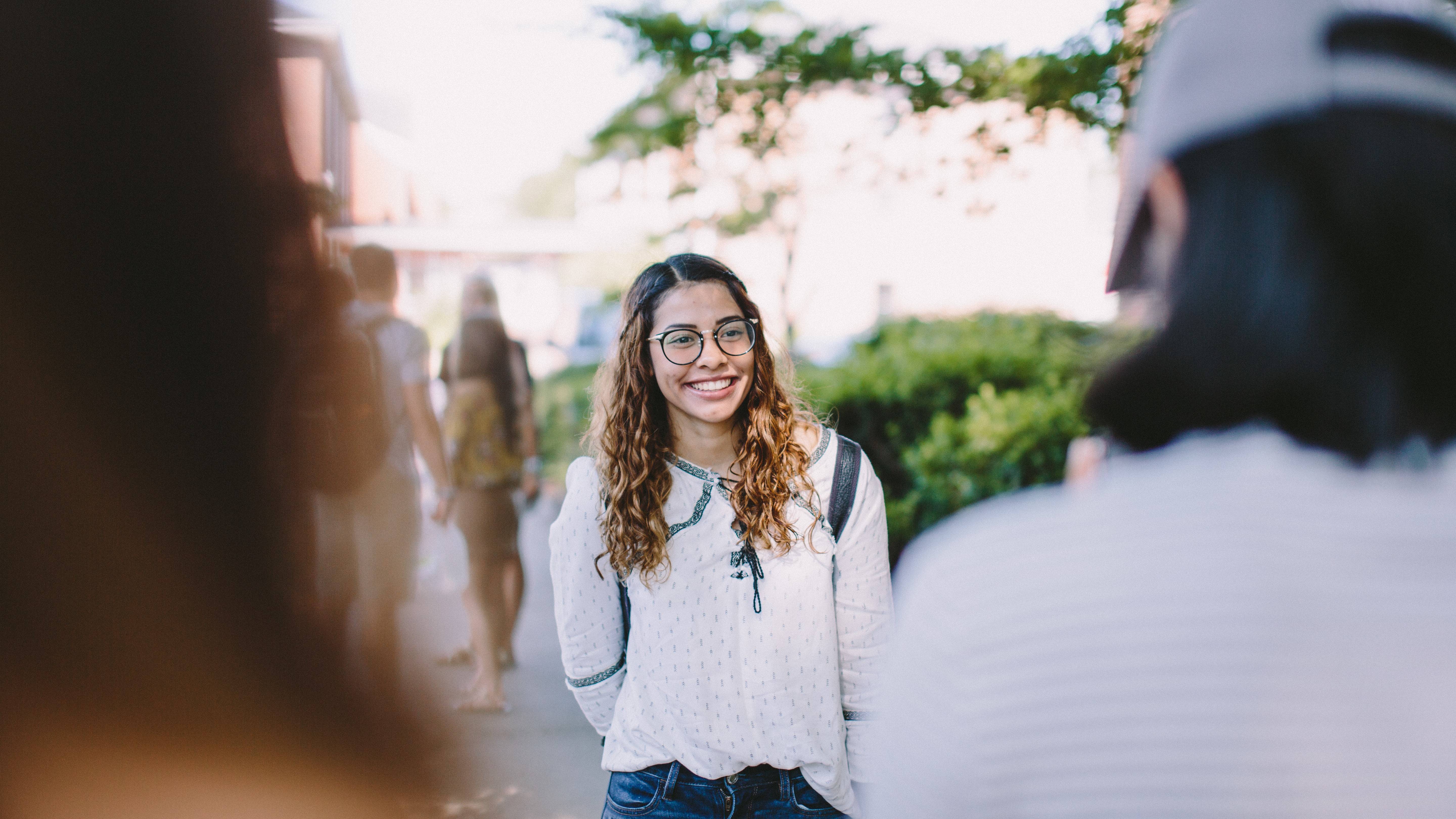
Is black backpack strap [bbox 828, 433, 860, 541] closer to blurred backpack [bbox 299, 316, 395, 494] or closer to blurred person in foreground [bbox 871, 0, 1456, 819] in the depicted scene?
blurred person in foreground [bbox 871, 0, 1456, 819]

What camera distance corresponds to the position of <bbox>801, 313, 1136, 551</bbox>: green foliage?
4.88m

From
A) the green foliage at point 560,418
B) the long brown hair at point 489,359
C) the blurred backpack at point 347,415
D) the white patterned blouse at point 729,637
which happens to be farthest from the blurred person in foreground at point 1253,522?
the green foliage at point 560,418

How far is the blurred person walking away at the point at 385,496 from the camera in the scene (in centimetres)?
375

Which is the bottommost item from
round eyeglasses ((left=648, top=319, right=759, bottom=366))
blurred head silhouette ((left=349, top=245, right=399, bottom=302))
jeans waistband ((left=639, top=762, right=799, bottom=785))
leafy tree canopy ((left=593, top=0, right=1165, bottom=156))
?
jeans waistband ((left=639, top=762, right=799, bottom=785))

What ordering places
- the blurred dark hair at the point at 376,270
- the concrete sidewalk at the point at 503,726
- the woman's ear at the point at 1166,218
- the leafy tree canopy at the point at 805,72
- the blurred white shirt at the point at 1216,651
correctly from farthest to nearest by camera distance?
the leafy tree canopy at the point at 805,72 < the blurred dark hair at the point at 376,270 < the concrete sidewalk at the point at 503,726 < the woman's ear at the point at 1166,218 < the blurred white shirt at the point at 1216,651

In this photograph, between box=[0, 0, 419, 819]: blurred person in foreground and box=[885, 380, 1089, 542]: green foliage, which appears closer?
box=[0, 0, 419, 819]: blurred person in foreground

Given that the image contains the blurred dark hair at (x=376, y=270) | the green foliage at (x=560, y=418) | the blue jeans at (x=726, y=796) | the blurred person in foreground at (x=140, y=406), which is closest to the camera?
the blue jeans at (x=726, y=796)

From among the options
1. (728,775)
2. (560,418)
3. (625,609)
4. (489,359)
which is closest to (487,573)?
(489,359)

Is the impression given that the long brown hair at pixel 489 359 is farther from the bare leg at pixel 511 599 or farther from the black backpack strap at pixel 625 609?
the black backpack strap at pixel 625 609

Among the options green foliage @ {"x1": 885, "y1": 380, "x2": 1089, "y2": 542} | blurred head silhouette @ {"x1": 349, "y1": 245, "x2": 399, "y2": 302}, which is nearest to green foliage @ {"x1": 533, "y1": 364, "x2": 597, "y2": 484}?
green foliage @ {"x1": 885, "y1": 380, "x2": 1089, "y2": 542}

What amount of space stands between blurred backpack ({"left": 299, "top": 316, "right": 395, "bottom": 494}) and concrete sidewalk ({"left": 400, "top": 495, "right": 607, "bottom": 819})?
1.23 m

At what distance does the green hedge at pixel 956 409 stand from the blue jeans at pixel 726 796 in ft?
7.65

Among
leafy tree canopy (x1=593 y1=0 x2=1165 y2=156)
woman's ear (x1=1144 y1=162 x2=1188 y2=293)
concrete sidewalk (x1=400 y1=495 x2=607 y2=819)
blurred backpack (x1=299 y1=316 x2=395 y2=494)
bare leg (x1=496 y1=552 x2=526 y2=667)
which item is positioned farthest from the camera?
bare leg (x1=496 y1=552 x2=526 y2=667)

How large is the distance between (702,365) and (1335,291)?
58.2 inches
